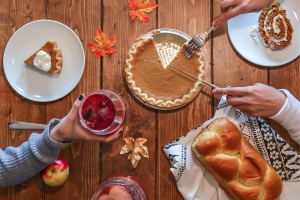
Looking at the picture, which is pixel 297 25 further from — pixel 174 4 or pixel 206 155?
pixel 206 155

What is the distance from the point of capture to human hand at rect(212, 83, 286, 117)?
4.37 ft

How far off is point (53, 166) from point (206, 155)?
36.3 inches

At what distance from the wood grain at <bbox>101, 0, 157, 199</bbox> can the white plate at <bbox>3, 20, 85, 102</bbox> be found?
0.20m

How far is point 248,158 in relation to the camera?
1310 millimetres

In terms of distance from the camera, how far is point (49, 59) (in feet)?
4.70

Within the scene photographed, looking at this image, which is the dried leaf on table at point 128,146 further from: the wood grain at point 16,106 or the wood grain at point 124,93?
the wood grain at point 16,106

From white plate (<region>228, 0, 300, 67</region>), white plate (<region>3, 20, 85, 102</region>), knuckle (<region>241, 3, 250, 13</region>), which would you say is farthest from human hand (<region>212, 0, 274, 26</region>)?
white plate (<region>3, 20, 85, 102</region>)

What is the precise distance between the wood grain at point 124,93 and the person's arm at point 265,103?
517 millimetres

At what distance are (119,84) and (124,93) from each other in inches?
2.7

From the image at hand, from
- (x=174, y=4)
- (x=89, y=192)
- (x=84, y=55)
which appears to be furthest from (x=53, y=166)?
(x=174, y=4)

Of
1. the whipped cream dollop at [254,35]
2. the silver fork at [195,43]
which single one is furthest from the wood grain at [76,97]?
the whipped cream dollop at [254,35]

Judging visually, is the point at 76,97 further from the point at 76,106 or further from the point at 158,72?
the point at 158,72

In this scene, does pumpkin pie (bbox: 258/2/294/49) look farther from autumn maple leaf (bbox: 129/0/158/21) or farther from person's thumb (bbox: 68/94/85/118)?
person's thumb (bbox: 68/94/85/118)

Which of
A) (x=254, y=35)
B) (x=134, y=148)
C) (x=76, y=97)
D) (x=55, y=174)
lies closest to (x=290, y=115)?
(x=254, y=35)
